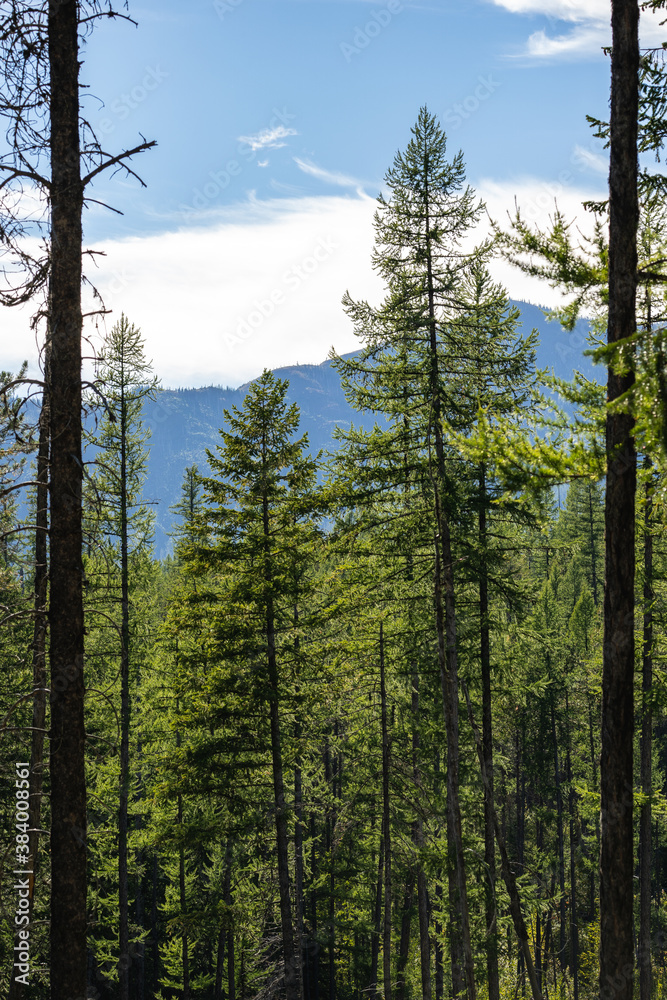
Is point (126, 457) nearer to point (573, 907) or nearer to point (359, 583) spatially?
point (359, 583)

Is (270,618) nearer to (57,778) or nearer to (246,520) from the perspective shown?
(246,520)

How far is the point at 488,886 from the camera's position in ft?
40.7

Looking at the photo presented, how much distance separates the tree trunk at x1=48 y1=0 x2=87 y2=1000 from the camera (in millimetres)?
6008

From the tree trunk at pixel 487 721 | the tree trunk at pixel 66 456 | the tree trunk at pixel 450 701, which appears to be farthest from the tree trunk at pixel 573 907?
A: the tree trunk at pixel 66 456

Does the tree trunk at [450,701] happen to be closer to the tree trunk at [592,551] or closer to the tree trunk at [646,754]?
the tree trunk at [646,754]

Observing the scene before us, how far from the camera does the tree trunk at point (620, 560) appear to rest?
6.12m

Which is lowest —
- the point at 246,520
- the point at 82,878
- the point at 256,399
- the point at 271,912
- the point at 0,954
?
the point at 271,912

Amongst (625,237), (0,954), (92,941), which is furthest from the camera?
(92,941)

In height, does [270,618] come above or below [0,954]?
above

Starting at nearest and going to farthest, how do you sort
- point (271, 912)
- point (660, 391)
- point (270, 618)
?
1. point (660, 391)
2. point (270, 618)
3. point (271, 912)

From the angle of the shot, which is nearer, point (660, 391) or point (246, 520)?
point (660, 391)

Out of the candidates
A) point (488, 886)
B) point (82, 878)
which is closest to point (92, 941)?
point (488, 886)

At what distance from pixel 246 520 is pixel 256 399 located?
8.15 feet

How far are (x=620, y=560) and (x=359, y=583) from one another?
7.13 m
